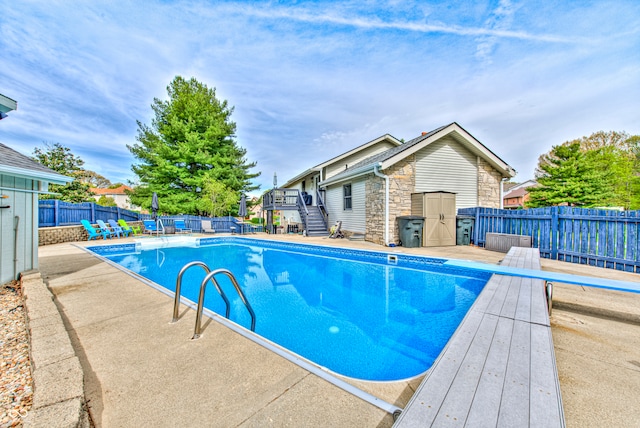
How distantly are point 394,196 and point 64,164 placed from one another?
2923cm

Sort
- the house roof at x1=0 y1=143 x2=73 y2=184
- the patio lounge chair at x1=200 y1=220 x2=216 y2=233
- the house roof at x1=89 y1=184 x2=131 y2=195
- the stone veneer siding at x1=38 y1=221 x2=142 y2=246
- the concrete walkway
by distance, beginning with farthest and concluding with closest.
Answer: the house roof at x1=89 y1=184 x2=131 y2=195 → the patio lounge chair at x1=200 y1=220 x2=216 y2=233 → the stone veneer siding at x1=38 y1=221 x2=142 y2=246 → the house roof at x1=0 y1=143 x2=73 y2=184 → the concrete walkway

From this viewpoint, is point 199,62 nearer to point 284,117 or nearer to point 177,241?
point 284,117

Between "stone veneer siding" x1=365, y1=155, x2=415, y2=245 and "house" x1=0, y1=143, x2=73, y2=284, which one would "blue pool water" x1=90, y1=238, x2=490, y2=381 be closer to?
"stone veneer siding" x1=365, y1=155, x2=415, y2=245

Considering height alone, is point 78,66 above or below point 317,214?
above

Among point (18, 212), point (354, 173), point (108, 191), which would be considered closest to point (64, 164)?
point (18, 212)

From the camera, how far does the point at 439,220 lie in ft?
32.2

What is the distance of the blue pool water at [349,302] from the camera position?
125 inches

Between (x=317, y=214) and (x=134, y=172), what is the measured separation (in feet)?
58.8

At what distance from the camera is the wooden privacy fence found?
18.5 ft

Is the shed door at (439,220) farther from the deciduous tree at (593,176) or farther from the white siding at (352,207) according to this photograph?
the deciduous tree at (593,176)

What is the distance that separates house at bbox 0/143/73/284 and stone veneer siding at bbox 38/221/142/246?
8065 millimetres

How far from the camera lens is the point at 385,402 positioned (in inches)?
67.4

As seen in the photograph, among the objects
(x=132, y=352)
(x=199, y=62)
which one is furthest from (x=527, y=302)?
(x=199, y=62)

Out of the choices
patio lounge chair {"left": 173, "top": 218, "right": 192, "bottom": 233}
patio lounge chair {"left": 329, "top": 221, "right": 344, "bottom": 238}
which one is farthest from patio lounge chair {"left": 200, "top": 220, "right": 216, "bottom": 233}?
patio lounge chair {"left": 329, "top": 221, "right": 344, "bottom": 238}
